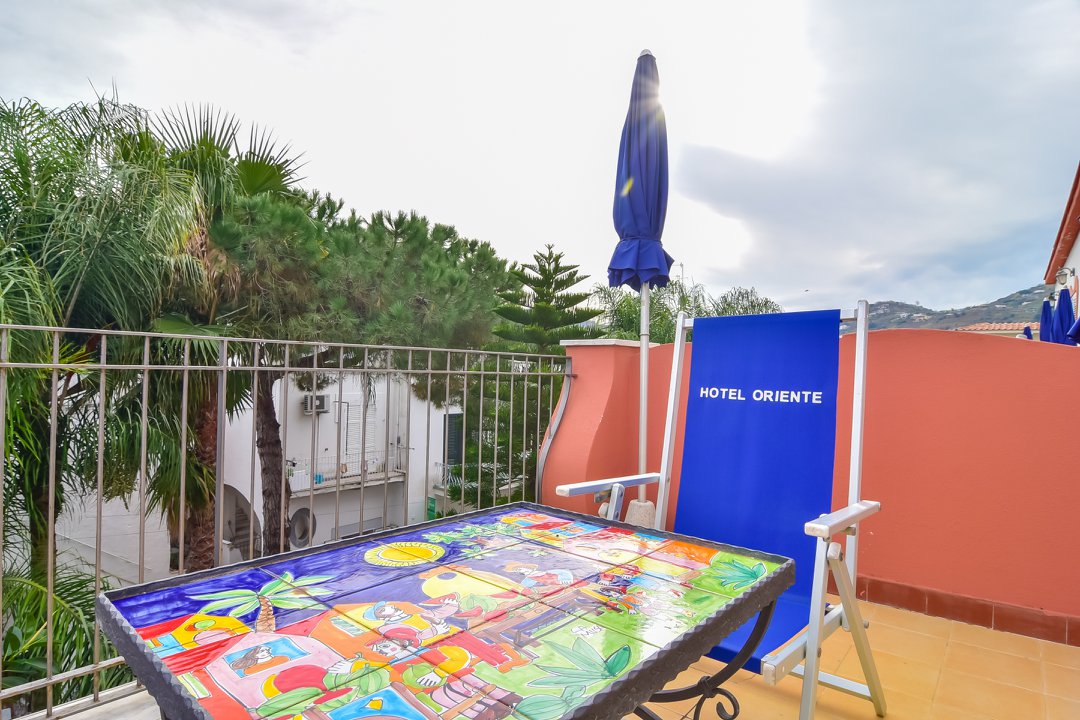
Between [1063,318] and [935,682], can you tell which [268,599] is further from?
[1063,318]

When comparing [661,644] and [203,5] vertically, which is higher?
[203,5]

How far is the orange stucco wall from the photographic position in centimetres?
251

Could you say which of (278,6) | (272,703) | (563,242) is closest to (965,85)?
(563,242)

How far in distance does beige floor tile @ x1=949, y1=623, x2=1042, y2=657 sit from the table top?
188 cm

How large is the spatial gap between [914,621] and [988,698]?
643 millimetres

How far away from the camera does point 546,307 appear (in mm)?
10391

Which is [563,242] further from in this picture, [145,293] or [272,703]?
[272,703]

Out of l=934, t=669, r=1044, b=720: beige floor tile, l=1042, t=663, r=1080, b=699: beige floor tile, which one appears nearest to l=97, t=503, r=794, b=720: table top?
l=934, t=669, r=1044, b=720: beige floor tile

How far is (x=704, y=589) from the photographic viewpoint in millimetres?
1231

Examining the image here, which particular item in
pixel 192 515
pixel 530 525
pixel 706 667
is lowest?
pixel 192 515

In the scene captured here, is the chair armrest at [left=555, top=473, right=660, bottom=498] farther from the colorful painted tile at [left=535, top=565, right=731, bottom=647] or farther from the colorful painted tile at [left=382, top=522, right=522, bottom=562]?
the colorful painted tile at [left=535, top=565, right=731, bottom=647]

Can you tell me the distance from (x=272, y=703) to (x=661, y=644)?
0.60 meters

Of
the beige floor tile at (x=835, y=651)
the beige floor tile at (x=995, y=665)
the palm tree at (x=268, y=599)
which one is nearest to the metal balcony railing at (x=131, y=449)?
the palm tree at (x=268, y=599)

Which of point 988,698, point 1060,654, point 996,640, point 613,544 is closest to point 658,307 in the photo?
point 996,640
